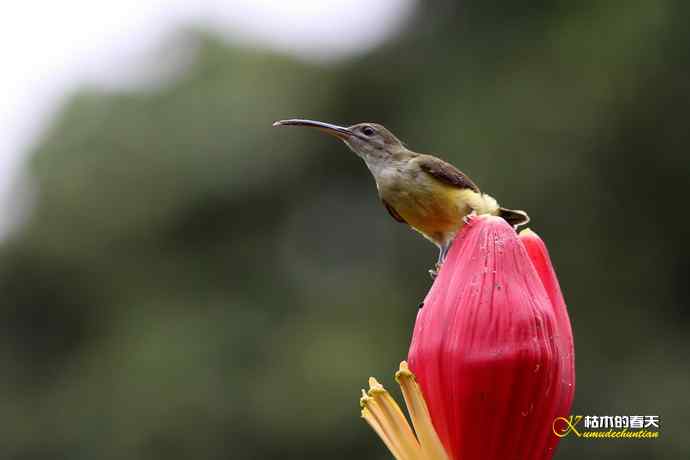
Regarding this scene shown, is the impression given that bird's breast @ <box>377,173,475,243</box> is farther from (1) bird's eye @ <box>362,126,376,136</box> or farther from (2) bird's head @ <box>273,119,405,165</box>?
(1) bird's eye @ <box>362,126,376,136</box>

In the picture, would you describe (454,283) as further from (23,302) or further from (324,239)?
(23,302)

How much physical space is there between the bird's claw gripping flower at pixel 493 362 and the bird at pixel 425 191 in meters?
0.77

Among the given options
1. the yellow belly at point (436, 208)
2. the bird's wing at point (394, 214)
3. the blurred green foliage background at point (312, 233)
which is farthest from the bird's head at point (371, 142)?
the blurred green foliage background at point (312, 233)

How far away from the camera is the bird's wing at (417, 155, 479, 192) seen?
13.6 feet

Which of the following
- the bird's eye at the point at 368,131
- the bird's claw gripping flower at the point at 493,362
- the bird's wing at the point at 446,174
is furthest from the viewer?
the bird's eye at the point at 368,131

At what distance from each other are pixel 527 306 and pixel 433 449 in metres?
0.47

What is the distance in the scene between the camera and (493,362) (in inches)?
104

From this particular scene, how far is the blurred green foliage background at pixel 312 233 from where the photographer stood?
11570mm

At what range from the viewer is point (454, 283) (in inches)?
110

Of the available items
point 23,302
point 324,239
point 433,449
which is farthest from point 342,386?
point 433,449

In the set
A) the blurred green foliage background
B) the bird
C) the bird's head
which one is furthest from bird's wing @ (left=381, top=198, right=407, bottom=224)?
the blurred green foliage background

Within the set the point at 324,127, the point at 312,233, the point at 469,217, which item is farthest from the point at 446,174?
the point at 312,233

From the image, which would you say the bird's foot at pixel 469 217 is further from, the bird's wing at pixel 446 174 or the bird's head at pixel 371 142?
the bird's head at pixel 371 142

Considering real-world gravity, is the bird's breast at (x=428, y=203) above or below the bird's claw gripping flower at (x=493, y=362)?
above
